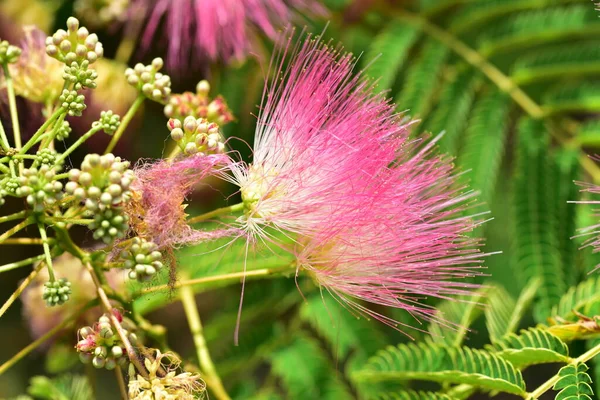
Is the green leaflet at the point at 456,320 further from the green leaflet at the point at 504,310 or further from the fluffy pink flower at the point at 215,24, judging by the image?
the fluffy pink flower at the point at 215,24

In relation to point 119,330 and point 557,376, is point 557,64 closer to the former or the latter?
point 557,376

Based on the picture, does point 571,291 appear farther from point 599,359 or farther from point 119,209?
point 119,209

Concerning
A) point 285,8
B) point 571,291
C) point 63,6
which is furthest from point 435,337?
point 63,6

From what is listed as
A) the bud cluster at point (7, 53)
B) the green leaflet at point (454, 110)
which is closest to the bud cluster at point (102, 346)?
the bud cluster at point (7, 53)

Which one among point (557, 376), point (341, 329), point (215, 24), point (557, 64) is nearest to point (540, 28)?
point (557, 64)

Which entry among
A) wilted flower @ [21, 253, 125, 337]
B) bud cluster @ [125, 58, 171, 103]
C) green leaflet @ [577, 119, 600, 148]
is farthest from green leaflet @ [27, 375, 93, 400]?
green leaflet @ [577, 119, 600, 148]

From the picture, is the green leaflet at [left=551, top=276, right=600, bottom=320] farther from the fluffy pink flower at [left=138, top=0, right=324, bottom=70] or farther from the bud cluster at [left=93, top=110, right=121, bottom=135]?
the fluffy pink flower at [left=138, top=0, right=324, bottom=70]

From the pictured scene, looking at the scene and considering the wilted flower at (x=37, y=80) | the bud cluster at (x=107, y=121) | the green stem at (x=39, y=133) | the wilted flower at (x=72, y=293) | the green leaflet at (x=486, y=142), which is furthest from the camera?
the green leaflet at (x=486, y=142)
